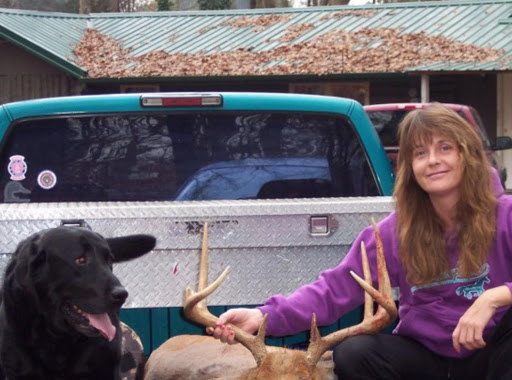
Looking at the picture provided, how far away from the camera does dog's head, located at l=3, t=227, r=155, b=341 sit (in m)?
3.90

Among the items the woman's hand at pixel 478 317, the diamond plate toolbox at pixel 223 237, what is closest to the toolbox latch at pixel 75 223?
the diamond plate toolbox at pixel 223 237

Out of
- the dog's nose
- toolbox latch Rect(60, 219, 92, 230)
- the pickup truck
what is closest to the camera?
the dog's nose

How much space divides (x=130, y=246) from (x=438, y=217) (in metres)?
1.40

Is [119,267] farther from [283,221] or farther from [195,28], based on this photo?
[195,28]

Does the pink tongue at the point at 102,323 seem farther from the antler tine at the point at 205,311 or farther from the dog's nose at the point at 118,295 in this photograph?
the antler tine at the point at 205,311

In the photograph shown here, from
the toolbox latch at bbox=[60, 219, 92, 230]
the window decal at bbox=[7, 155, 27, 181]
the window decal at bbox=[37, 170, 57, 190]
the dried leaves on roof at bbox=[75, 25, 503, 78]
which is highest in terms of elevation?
the dried leaves on roof at bbox=[75, 25, 503, 78]

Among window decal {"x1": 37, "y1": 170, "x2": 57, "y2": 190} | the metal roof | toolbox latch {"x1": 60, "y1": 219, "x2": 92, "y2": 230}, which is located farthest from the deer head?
the metal roof

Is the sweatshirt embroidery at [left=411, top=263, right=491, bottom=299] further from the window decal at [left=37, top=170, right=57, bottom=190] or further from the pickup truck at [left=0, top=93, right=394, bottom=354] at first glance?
the window decal at [left=37, top=170, right=57, bottom=190]

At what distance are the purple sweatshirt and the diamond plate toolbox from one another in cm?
26

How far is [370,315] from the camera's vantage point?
4.30 meters

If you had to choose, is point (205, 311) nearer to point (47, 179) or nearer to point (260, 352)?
point (260, 352)

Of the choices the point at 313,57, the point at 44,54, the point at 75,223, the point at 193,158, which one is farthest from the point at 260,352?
the point at 44,54

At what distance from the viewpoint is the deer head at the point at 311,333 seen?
13.7ft

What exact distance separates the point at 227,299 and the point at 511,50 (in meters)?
18.5
